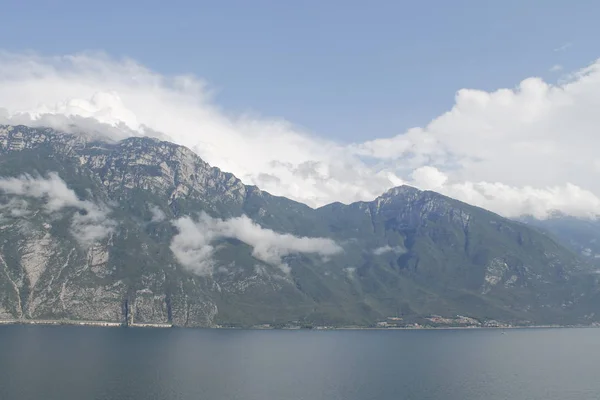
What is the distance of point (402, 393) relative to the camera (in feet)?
562

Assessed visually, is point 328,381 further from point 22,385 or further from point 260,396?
point 22,385

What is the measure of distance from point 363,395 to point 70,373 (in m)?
98.4

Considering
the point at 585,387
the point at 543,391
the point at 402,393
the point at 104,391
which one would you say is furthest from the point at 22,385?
the point at 585,387

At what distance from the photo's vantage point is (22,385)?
156125mm

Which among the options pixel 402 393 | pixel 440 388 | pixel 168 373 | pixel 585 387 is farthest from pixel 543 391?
pixel 168 373

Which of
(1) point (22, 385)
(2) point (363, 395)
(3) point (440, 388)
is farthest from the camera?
(3) point (440, 388)

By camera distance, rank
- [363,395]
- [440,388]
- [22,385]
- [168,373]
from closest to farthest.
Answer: [22,385] → [363,395] → [440,388] → [168,373]

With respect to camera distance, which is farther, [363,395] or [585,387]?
[585,387]

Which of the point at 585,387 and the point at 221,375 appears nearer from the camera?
the point at 585,387

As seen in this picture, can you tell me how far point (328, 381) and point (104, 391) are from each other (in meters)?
76.2

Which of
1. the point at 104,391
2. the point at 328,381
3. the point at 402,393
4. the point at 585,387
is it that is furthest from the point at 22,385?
the point at 585,387

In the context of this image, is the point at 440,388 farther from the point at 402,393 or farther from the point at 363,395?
the point at 363,395

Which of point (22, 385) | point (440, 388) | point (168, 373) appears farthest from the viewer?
point (168, 373)

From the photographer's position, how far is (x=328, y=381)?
191875 mm
